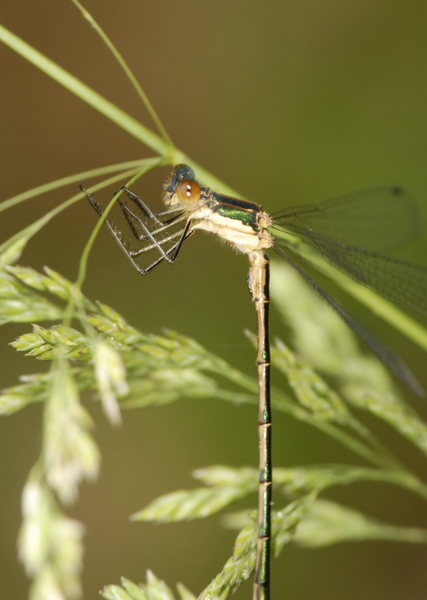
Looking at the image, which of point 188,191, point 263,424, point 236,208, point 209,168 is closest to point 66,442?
point 263,424

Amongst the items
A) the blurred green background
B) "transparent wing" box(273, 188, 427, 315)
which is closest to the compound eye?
"transparent wing" box(273, 188, 427, 315)

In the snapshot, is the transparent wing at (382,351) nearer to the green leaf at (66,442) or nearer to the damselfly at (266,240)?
the damselfly at (266,240)

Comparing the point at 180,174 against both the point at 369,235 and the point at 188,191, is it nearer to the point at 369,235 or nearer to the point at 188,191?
the point at 188,191

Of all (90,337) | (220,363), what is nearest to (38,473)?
(90,337)

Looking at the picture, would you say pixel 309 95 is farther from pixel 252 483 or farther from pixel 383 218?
pixel 252 483

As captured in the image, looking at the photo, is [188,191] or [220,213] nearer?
[188,191]

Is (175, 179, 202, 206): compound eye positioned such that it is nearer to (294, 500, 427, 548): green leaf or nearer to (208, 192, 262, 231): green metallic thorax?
(208, 192, 262, 231): green metallic thorax

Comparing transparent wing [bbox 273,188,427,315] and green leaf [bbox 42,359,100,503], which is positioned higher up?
transparent wing [bbox 273,188,427,315]
